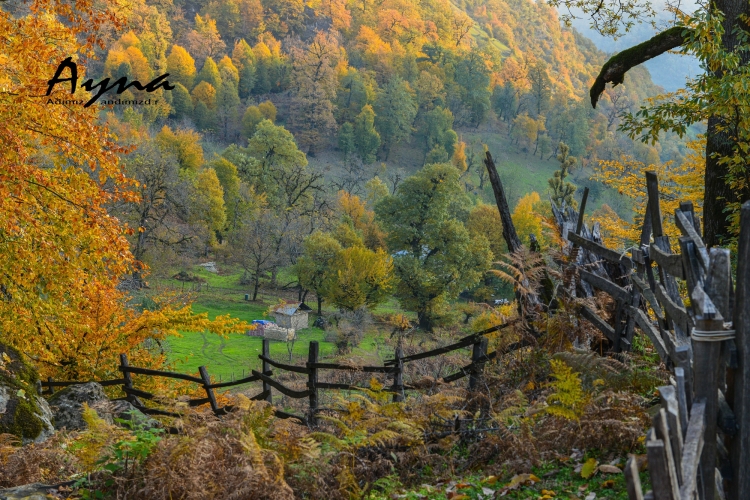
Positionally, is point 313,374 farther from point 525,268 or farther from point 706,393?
point 706,393

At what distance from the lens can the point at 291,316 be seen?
41.4 meters

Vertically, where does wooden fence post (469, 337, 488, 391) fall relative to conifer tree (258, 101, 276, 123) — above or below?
below

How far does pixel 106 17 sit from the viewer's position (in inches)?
397

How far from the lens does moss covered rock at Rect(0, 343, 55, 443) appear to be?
764cm

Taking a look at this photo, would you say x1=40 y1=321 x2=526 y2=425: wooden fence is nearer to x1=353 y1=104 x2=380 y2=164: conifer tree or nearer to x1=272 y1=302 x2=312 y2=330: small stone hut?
x1=272 y1=302 x2=312 y2=330: small stone hut

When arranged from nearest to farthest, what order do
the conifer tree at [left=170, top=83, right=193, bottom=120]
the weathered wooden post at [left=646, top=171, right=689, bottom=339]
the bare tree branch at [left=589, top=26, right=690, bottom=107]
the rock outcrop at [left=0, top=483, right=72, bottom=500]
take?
the weathered wooden post at [left=646, top=171, right=689, bottom=339] → the rock outcrop at [left=0, top=483, right=72, bottom=500] → the bare tree branch at [left=589, top=26, right=690, bottom=107] → the conifer tree at [left=170, top=83, right=193, bottom=120]

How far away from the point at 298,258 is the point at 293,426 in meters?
39.3

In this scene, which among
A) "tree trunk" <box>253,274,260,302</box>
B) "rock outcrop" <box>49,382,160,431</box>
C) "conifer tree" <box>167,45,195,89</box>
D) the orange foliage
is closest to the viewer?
the orange foliage

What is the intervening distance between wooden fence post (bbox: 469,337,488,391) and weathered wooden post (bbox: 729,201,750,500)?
4178 millimetres

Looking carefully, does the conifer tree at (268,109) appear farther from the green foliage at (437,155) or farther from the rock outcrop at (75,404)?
the rock outcrop at (75,404)

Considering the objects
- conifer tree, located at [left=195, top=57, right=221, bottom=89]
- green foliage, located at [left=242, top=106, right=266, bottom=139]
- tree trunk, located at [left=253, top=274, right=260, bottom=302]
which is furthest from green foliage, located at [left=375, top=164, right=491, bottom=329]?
conifer tree, located at [left=195, top=57, right=221, bottom=89]

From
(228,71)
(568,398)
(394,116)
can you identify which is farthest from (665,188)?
(228,71)

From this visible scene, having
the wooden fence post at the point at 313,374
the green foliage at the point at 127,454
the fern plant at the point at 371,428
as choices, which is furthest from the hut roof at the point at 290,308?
the green foliage at the point at 127,454

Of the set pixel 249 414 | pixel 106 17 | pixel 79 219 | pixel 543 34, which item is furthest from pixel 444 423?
pixel 543 34
